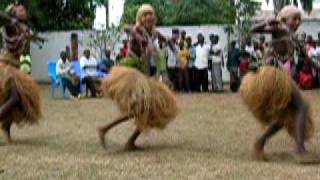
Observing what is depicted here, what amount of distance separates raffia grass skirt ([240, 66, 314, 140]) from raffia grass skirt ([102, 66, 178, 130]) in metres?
0.89

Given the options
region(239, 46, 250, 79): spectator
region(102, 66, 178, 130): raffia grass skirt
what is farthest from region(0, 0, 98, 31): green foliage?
region(102, 66, 178, 130): raffia grass skirt

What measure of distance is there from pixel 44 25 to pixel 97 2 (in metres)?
3.02

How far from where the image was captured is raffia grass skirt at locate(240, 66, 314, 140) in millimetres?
6672

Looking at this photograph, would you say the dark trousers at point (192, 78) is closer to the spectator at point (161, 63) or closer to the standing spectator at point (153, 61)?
the spectator at point (161, 63)

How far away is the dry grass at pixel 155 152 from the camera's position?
621 cm

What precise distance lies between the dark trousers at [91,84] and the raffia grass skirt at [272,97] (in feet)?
33.2

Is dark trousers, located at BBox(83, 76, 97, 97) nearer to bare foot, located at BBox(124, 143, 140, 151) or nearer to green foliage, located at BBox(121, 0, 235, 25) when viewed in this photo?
bare foot, located at BBox(124, 143, 140, 151)

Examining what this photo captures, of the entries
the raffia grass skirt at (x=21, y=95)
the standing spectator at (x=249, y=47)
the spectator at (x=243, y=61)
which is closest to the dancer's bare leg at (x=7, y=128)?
the raffia grass skirt at (x=21, y=95)

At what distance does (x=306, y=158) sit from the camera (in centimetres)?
659

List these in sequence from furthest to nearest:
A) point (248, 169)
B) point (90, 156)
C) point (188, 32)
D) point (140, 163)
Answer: point (188, 32)
point (90, 156)
point (140, 163)
point (248, 169)

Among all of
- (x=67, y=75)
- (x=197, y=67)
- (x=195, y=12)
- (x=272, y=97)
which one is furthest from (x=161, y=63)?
(x=195, y=12)

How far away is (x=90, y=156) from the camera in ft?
23.8

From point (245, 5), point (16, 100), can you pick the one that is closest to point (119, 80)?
point (16, 100)

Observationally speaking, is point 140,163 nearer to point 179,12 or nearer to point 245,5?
point 245,5
